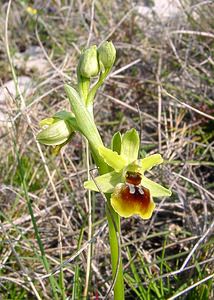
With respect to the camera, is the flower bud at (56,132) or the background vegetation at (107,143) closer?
the flower bud at (56,132)

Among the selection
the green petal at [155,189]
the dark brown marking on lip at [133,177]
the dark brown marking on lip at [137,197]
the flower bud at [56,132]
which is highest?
the flower bud at [56,132]

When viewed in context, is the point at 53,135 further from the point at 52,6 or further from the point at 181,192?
the point at 52,6

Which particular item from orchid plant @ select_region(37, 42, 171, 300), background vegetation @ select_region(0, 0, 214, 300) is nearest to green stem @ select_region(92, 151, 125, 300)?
orchid plant @ select_region(37, 42, 171, 300)

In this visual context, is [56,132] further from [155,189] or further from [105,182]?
[155,189]

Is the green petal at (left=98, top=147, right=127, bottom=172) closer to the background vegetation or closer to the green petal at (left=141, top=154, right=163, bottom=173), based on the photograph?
the green petal at (left=141, top=154, right=163, bottom=173)

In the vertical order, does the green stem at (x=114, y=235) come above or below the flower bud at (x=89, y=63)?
below

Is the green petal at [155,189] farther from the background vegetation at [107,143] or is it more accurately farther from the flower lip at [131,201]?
the background vegetation at [107,143]

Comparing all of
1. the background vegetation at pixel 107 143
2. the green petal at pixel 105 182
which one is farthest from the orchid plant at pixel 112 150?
the background vegetation at pixel 107 143

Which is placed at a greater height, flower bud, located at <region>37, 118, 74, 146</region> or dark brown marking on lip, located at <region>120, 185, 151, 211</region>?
flower bud, located at <region>37, 118, 74, 146</region>
